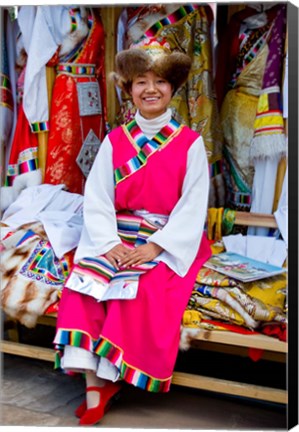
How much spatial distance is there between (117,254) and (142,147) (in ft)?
1.57

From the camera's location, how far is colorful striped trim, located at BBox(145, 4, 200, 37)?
3.21m

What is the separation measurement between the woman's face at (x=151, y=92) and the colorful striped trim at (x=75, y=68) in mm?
862

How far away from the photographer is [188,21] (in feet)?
10.8

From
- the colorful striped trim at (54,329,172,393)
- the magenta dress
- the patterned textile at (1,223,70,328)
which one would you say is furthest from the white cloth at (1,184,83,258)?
the colorful striped trim at (54,329,172,393)

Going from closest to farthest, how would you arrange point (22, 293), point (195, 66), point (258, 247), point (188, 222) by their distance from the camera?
point (188, 222) → point (22, 293) → point (258, 247) → point (195, 66)

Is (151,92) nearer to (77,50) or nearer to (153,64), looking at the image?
(153,64)

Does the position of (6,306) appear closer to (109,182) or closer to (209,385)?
Answer: (109,182)

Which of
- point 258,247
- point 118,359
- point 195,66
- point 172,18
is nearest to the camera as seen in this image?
point 118,359

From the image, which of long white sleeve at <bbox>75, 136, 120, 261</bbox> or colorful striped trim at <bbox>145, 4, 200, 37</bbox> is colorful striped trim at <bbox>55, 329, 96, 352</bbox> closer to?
long white sleeve at <bbox>75, 136, 120, 261</bbox>

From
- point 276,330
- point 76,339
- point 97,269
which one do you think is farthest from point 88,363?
point 276,330

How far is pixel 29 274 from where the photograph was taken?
282 centimetres

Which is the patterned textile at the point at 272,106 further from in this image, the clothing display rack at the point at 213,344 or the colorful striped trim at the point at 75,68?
the colorful striped trim at the point at 75,68

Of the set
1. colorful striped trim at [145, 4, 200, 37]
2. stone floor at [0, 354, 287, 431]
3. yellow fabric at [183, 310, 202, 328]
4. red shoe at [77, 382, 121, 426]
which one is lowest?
stone floor at [0, 354, 287, 431]

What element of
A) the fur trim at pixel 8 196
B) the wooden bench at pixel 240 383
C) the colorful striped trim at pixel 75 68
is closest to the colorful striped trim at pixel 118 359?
the wooden bench at pixel 240 383
